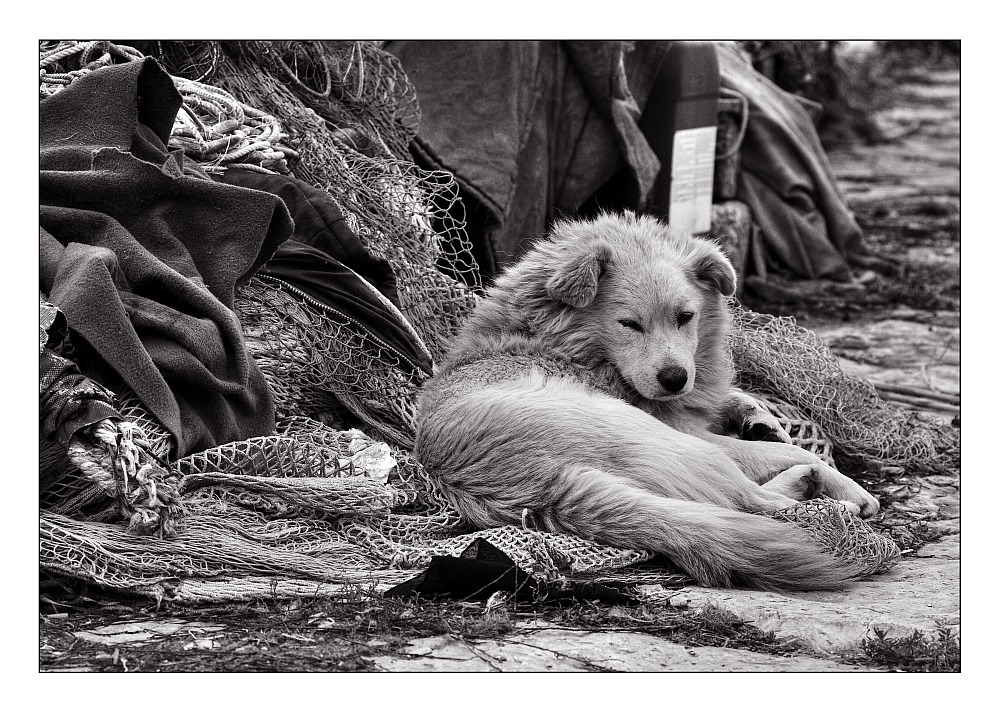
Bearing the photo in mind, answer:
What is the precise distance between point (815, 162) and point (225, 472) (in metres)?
7.24

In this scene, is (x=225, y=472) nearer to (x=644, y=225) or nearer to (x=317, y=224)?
(x=317, y=224)

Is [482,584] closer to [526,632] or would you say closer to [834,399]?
[526,632]

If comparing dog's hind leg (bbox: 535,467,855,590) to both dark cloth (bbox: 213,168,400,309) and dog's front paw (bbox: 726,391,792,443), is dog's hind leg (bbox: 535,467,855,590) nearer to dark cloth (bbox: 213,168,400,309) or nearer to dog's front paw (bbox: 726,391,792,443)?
dog's front paw (bbox: 726,391,792,443)

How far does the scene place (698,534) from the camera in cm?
368

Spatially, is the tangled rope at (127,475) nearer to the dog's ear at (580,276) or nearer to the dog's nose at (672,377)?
the dog's ear at (580,276)

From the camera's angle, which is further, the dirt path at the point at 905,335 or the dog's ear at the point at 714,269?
the dog's ear at the point at 714,269

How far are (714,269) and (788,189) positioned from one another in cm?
550

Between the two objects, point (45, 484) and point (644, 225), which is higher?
point (644, 225)

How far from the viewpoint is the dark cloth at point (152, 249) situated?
390 cm

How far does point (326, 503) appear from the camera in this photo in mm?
3871

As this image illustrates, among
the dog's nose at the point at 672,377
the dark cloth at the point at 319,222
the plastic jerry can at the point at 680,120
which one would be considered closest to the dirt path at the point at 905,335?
the dog's nose at the point at 672,377

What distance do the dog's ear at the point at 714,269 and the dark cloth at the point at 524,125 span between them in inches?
65.9
